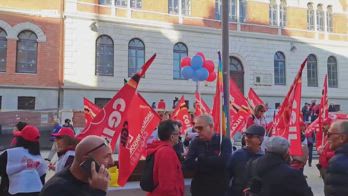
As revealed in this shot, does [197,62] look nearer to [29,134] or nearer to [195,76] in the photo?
[195,76]

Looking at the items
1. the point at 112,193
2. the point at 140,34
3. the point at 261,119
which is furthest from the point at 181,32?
the point at 112,193

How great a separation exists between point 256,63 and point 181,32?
5864mm

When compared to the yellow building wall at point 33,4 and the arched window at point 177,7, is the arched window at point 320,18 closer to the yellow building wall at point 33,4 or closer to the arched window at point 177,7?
the arched window at point 177,7

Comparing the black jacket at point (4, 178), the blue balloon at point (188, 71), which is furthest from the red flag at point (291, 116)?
the blue balloon at point (188, 71)

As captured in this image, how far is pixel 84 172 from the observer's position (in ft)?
8.18

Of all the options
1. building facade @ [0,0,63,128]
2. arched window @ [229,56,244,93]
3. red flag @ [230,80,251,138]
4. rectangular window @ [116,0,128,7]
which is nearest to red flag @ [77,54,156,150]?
red flag @ [230,80,251,138]

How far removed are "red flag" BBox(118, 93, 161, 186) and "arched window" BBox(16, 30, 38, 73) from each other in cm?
1878

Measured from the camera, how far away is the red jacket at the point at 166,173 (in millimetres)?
4168

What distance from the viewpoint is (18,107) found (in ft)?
73.8

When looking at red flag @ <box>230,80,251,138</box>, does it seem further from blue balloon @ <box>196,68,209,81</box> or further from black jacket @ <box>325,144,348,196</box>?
blue balloon @ <box>196,68,209,81</box>

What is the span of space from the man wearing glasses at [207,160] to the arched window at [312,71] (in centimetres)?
2717

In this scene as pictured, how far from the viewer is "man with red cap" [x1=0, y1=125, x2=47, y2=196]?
4.63 meters

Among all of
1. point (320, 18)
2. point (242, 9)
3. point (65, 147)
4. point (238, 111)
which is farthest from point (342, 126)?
point (320, 18)

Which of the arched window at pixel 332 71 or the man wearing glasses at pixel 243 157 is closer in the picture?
the man wearing glasses at pixel 243 157
